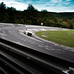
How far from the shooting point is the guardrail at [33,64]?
3136 mm

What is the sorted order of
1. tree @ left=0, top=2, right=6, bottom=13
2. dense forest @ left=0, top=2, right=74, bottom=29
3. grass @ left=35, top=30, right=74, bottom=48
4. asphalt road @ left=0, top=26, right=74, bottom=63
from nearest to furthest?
asphalt road @ left=0, top=26, right=74, bottom=63
grass @ left=35, top=30, right=74, bottom=48
dense forest @ left=0, top=2, right=74, bottom=29
tree @ left=0, top=2, right=6, bottom=13

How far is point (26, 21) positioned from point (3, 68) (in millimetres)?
66416

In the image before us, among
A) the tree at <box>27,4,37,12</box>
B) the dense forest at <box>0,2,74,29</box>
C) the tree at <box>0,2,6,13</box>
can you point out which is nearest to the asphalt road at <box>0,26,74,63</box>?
the dense forest at <box>0,2,74,29</box>

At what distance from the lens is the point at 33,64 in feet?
12.9

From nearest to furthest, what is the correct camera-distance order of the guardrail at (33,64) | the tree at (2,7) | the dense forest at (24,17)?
1. the guardrail at (33,64)
2. the dense forest at (24,17)
3. the tree at (2,7)

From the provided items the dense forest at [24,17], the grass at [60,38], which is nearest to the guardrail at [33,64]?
the grass at [60,38]

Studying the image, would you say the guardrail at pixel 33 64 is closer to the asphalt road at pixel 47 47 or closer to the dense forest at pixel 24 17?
the asphalt road at pixel 47 47

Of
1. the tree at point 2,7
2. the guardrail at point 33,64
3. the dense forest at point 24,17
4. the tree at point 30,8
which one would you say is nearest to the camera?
the guardrail at point 33,64

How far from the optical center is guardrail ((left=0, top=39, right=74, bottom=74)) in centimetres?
314

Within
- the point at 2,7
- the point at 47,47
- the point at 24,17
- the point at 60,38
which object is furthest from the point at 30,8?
the point at 47,47

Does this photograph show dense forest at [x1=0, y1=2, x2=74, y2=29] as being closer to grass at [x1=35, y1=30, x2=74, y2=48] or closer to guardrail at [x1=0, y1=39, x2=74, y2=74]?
grass at [x1=35, y1=30, x2=74, y2=48]

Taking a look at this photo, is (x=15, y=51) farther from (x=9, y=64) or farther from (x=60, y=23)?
(x=60, y=23)

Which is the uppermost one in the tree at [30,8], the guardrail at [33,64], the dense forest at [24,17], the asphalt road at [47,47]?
the tree at [30,8]

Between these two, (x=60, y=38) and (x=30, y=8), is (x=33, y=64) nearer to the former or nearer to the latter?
(x=60, y=38)
